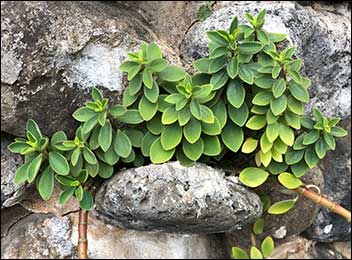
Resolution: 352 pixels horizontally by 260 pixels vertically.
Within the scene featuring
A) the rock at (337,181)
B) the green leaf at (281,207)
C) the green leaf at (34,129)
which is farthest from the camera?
the rock at (337,181)

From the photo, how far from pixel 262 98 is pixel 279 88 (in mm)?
52

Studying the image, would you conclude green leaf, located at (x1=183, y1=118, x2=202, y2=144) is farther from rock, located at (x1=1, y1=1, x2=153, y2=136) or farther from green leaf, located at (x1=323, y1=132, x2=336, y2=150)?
green leaf, located at (x1=323, y1=132, x2=336, y2=150)

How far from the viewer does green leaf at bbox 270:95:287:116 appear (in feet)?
4.26

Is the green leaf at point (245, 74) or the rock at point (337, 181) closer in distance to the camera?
the green leaf at point (245, 74)

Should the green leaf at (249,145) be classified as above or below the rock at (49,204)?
above

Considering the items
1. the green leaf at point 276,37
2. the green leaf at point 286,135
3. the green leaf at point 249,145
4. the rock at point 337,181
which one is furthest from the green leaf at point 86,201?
the rock at point 337,181

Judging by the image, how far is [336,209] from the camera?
148 centimetres

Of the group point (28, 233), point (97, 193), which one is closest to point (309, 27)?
point (97, 193)

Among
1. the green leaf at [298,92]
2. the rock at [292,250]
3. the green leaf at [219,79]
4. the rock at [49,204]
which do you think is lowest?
the rock at [49,204]

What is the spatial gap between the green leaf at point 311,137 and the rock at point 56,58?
1.66ft

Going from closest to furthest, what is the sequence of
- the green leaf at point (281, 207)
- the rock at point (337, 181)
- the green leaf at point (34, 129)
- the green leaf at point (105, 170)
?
the green leaf at point (34, 129) → the green leaf at point (105, 170) → the green leaf at point (281, 207) → the rock at point (337, 181)

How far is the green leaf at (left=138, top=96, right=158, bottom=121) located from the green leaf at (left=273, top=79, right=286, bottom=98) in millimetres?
302

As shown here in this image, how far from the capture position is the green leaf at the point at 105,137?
4.24ft

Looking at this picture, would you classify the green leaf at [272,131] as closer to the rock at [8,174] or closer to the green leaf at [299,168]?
the green leaf at [299,168]
